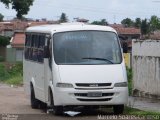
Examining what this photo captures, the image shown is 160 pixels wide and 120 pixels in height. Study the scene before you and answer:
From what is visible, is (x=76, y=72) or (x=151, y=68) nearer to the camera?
(x=76, y=72)

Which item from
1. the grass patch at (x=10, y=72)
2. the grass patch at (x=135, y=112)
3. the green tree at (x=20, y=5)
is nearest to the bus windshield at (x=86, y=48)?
the grass patch at (x=135, y=112)

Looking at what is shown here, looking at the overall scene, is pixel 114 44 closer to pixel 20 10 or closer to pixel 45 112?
pixel 45 112

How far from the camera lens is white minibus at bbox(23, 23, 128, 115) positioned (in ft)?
53.7

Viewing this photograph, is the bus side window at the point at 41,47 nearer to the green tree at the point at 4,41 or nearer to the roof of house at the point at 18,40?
the green tree at the point at 4,41

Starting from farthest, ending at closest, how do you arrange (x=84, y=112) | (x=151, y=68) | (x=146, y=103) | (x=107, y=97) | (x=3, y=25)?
1. (x=3, y=25)
2. (x=151, y=68)
3. (x=146, y=103)
4. (x=84, y=112)
5. (x=107, y=97)

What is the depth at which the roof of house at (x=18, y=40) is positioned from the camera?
7406cm

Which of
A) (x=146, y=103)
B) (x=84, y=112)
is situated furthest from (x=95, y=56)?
(x=146, y=103)

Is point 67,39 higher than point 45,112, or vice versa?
point 67,39

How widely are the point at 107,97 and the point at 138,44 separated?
7.11 m

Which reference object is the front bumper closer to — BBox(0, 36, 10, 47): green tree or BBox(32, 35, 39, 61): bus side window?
BBox(32, 35, 39, 61): bus side window

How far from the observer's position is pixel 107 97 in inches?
648

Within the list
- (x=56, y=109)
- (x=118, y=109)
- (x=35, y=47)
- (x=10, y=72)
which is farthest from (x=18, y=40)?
(x=56, y=109)

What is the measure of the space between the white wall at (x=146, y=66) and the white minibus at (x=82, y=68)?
14.1 feet

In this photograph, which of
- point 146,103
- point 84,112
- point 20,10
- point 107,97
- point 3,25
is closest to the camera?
point 107,97
